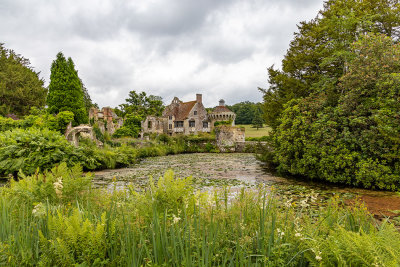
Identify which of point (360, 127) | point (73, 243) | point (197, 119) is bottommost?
point (73, 243)

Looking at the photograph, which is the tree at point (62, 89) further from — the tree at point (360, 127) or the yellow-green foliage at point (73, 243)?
the yellow-green foliage at point (73, 243)

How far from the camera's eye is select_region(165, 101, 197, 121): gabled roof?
41875 mm

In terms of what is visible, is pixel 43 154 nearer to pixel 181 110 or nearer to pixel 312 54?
pixel 312 54

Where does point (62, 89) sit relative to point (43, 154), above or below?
above

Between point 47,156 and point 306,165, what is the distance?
1114 centimetres

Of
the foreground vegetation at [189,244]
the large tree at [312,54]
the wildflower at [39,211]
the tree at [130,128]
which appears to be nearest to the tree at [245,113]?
the tree at [130,128]

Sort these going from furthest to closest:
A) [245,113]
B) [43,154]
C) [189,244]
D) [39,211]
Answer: [245,113]
[43,154]
[39,211]
[189,244]

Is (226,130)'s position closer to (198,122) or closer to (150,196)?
(198,122)

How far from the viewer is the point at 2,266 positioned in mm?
1823

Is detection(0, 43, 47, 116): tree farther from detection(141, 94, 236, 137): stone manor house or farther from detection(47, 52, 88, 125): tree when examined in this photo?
detection(141, 94, 236, 137): stone manor house

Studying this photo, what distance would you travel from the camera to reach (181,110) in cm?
4344

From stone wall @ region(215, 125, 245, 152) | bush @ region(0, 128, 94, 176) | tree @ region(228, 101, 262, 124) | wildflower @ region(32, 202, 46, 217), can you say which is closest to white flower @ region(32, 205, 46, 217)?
wildflower @ region(32, 202, 46, 217)

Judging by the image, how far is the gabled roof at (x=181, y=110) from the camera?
4188 centimetres

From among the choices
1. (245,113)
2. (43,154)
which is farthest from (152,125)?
(245,113)
